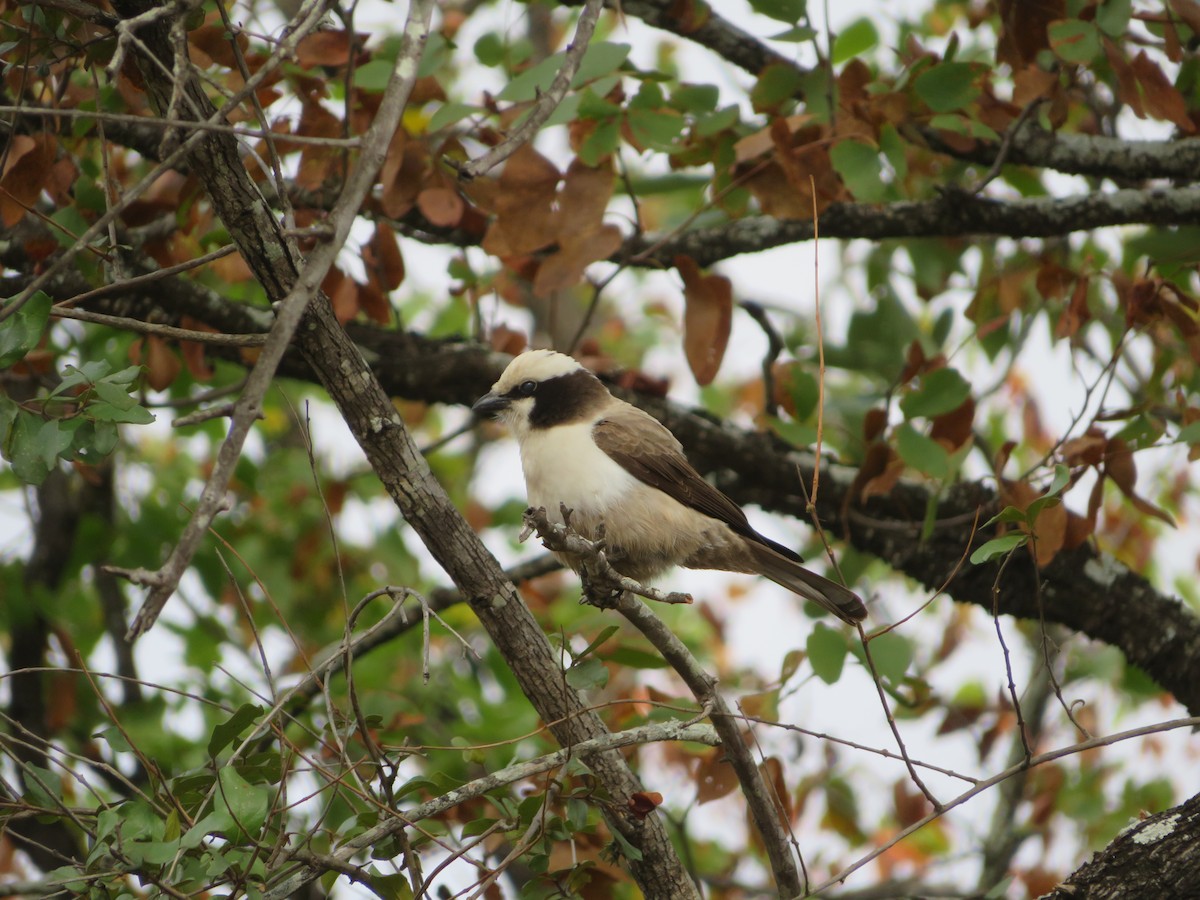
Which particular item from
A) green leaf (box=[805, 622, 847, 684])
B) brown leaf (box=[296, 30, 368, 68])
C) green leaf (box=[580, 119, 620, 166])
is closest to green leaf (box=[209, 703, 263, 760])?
green leaf (box=[805, 622, 847, 684])

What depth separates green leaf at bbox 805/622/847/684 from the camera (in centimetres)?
396

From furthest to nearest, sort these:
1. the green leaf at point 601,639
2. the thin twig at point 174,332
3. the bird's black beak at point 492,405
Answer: the bird's black beak at point 492,405
the green leaf at point 601,639
the thin twig at point 174,332

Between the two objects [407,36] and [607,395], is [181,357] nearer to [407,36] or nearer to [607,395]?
[607,395]

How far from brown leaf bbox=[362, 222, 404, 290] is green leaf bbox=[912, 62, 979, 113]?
2.00m

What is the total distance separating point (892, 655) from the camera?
4.09 metres

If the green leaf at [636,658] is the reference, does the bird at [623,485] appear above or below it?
above

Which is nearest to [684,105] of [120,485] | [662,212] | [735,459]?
[735,459]

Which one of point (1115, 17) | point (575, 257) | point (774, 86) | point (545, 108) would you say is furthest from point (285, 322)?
point (1115, 17)

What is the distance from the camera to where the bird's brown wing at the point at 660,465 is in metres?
4.46

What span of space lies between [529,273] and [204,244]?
4.16 feet

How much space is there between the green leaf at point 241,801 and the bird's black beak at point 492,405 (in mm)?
2226

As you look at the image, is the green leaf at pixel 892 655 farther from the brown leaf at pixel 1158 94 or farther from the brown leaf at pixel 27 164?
the brown leaf at pixel 27 164

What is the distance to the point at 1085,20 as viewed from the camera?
407cm

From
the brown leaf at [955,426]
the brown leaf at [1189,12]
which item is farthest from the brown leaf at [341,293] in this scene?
the brown leaf at [1189,12]
